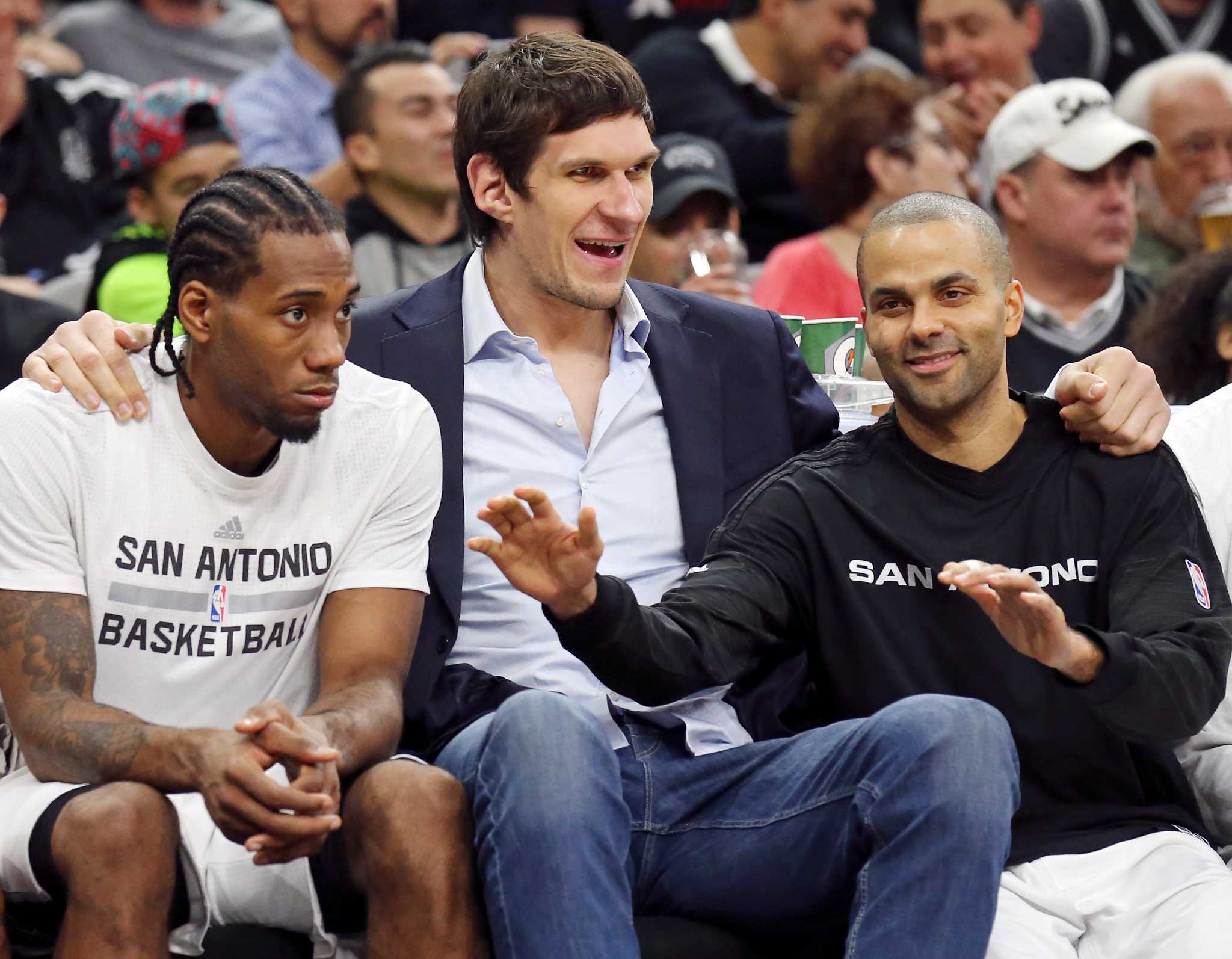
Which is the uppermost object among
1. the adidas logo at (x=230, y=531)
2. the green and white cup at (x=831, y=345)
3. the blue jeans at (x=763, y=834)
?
the green and white cup at (x=831, y=345)

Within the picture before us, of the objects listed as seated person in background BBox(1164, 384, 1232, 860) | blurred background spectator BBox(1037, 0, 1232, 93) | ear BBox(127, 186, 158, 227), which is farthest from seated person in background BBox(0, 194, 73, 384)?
blurred background spectator BBox(1037, 0, 1232, 93)

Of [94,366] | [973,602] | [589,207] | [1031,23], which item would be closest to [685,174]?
[1031,23]

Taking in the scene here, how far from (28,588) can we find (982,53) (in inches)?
157

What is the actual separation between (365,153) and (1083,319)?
6.31 ft

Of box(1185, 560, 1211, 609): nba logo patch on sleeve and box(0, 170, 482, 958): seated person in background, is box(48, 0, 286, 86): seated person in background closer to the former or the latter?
box(0, 170, 482, 958): seated person in background

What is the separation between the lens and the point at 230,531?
2.43 m

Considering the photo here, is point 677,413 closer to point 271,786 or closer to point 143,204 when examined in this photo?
point 271,786

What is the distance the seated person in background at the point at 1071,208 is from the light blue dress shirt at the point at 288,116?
6.36ft

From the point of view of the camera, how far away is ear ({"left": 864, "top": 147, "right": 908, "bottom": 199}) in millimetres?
4719

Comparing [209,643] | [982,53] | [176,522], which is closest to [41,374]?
[176,522]

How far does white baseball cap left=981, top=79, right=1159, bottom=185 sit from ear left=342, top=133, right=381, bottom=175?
64.6 inches

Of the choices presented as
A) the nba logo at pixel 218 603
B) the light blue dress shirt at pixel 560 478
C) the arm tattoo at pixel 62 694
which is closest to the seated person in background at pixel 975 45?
the light blue dress shirt at pixel 560 478

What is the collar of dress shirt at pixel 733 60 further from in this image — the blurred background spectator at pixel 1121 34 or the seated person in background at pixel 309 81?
the blurred background spectator at pixel 1121 34

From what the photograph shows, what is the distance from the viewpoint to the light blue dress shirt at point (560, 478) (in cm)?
267
